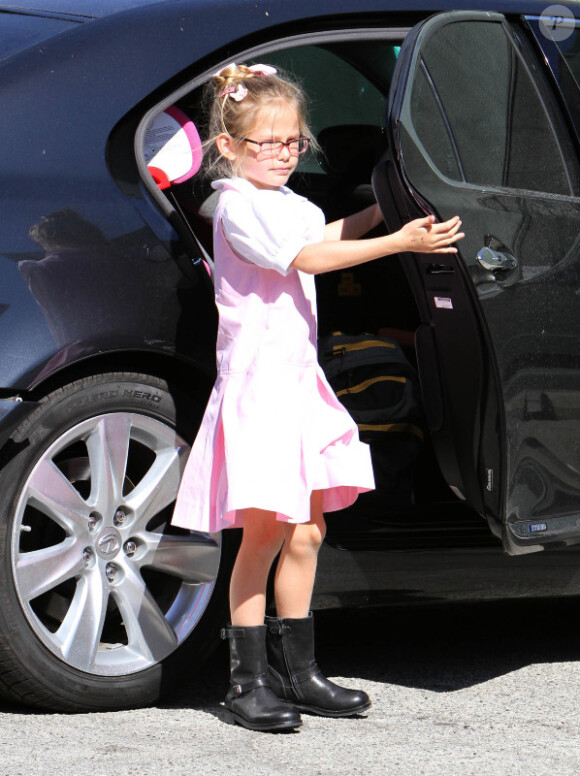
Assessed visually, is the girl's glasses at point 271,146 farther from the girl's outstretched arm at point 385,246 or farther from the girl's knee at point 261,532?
the girl's knee at point 261,532

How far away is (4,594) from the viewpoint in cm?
297

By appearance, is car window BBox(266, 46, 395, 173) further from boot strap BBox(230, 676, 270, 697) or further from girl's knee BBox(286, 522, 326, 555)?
boot strap BBox(230, 676, 270, 697)

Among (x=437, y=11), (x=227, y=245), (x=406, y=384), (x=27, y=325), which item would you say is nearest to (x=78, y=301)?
(x=27, y=325)

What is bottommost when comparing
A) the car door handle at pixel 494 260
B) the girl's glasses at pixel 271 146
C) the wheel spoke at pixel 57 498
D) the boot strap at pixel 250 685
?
the boot strap at pixel 250 685

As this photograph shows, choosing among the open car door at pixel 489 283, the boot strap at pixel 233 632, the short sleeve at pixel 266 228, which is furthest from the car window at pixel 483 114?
the boot strap at pixel 233 632

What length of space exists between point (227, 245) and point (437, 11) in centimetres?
90

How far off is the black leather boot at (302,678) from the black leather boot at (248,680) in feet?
0.14

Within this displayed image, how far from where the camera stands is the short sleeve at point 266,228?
9.79 feet

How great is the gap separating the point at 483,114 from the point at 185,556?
124cm

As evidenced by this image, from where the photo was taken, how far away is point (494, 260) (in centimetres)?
309

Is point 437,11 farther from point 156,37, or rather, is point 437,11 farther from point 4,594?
point 4,594

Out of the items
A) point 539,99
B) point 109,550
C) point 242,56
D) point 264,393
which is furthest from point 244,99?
point 109,550

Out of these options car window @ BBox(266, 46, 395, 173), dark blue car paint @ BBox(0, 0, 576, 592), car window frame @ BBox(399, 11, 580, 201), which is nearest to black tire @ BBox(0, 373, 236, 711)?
dark blue car paint @ BBox(0, 0, 576, 592)

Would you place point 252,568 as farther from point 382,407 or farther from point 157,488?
point 382,407
